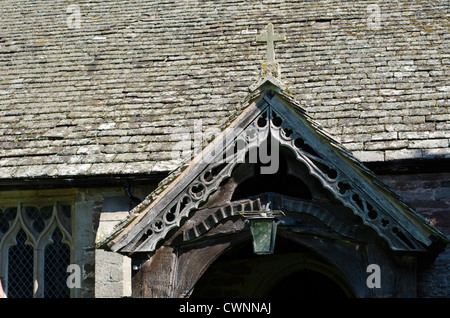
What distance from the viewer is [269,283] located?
10.4 m

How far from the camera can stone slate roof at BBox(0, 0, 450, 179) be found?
9656mm

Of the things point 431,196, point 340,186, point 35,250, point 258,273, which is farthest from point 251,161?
point 35,250

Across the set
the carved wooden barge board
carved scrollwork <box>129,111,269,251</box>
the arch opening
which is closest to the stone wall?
the arch opening

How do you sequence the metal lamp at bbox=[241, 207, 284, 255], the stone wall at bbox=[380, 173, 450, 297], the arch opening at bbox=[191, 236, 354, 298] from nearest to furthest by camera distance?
the metal lamp at bbox=[241, 207, 284, 255] → the stone wall at bbox=[380, 173, 450, 297] → the arch opening at bbox=[191, 236, 354, 298]

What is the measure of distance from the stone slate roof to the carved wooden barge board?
185 cm

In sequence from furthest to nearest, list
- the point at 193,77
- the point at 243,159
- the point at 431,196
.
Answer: the point at 193,77 → the point at 431,196 → the point at 243,159

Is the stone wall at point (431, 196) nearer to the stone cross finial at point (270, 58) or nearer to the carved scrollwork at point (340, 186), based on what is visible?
the carved scrollwork at point (340, 186)

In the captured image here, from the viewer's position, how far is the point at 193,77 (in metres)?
11.0

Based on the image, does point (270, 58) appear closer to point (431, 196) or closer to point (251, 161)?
point (251, 161)

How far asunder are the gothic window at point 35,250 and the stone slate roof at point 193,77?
2.76ft

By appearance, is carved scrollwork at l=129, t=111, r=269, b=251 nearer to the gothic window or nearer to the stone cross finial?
the stone cross finial

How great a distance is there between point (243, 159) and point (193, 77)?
3762 mm

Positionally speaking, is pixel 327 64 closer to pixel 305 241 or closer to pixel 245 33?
pixel 245 33

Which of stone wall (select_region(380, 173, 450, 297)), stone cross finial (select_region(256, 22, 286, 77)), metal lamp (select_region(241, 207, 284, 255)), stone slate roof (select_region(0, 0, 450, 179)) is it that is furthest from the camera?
stone slate roof (select_region(0, 0, 450, 179))
